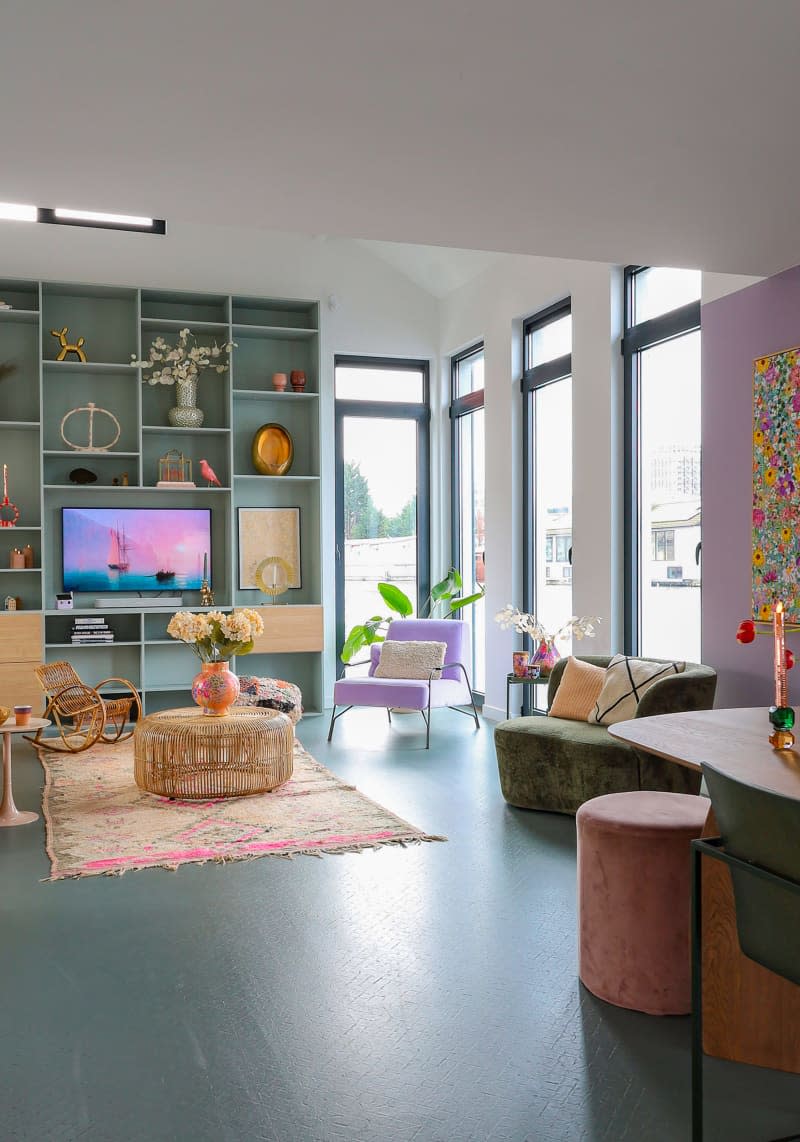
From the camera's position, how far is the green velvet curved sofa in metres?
4.44

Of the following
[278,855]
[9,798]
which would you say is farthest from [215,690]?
[278,855]

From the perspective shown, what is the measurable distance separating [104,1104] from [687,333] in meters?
4.60

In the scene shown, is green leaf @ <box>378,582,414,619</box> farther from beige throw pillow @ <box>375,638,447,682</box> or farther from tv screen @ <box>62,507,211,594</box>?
tv screen @ <box>62,507,211,594</box>

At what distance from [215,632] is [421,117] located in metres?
3.28

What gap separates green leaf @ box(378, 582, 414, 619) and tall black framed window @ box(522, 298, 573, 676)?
1.25m

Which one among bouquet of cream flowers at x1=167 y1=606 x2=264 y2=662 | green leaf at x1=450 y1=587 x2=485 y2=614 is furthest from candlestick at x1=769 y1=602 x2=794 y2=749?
green leaf at x1=450 y1=587 x2=485 y2=614

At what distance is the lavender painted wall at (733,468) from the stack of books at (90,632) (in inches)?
179

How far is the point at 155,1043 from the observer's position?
2547mm

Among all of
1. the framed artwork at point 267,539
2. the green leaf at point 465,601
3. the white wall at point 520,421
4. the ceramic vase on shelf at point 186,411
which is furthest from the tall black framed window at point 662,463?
the ceramic vase on shelf at point 186,411

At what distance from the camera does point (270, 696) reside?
22.3 feet

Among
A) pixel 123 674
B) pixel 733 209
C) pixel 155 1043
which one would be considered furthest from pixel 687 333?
pixel 123 674

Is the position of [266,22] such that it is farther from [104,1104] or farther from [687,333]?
[687,333]

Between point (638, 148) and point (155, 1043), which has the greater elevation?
point (638, 148)

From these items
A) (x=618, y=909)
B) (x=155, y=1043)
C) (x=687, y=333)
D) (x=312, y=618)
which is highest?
(x=687, y=333)
